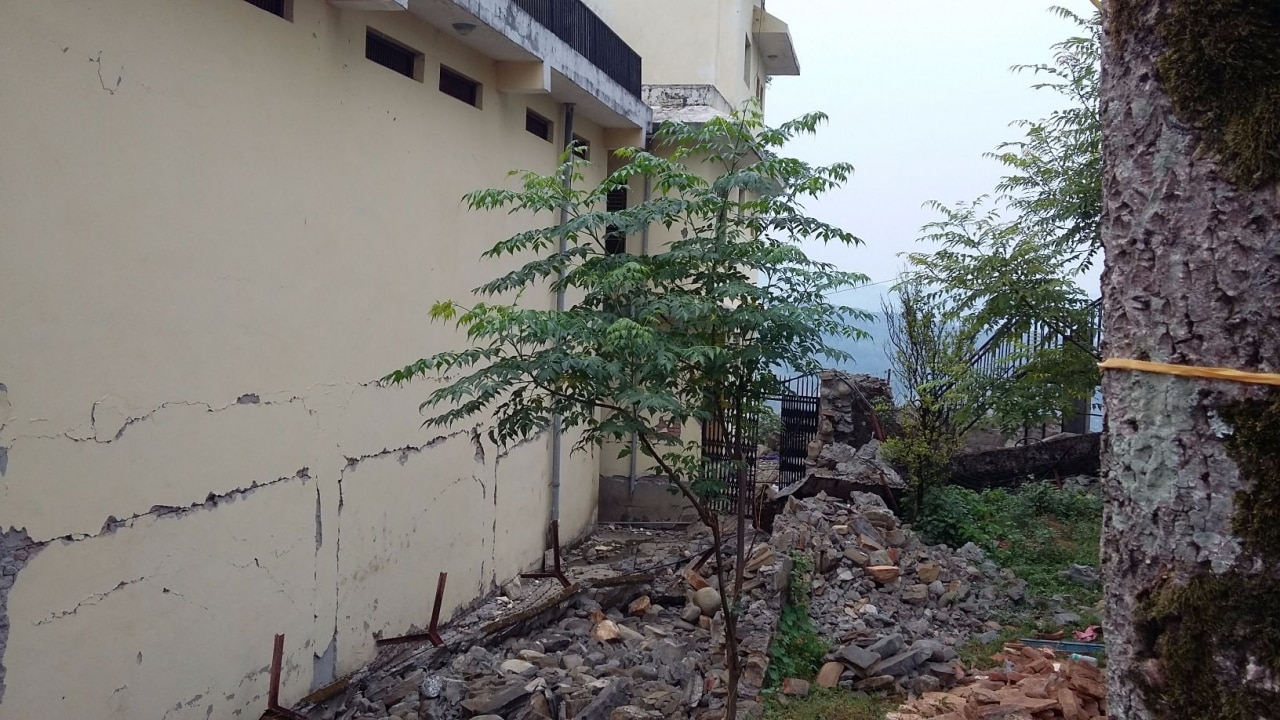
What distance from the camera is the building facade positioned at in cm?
395

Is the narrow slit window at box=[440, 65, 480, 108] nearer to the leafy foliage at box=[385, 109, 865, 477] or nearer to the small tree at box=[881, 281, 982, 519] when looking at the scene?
the leafy foliage at box=[385, 109, 865, 477]

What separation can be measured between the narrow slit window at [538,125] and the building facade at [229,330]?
88 cm

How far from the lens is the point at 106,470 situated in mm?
4281

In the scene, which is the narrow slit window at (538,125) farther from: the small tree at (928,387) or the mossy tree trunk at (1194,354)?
the mossy tree trunk at (1194,354)

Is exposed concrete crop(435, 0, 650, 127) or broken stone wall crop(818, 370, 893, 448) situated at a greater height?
exposed concrete crop(435, 0, 650, 127)

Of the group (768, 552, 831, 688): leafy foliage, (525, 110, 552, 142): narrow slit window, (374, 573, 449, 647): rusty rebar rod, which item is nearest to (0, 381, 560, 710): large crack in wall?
(374, 573, 449, 647): rusty rebar rod

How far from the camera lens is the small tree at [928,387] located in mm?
10148

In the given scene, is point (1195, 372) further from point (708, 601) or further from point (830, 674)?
point (708, 601)

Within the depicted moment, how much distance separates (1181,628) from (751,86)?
14.9m

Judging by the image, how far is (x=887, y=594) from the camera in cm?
802

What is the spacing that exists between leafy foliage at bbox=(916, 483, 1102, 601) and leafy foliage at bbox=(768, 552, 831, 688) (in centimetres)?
223

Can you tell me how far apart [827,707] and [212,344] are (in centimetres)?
439

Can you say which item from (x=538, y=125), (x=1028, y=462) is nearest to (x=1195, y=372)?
(x=538, y=125)

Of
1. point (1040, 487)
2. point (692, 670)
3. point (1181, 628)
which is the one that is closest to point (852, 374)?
point (1040, 487)
